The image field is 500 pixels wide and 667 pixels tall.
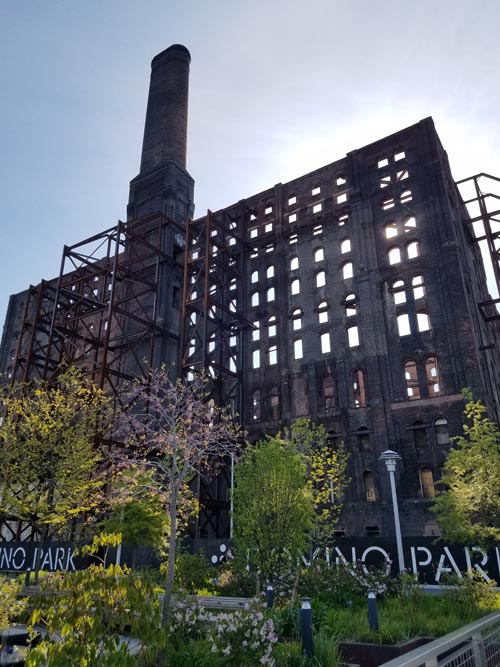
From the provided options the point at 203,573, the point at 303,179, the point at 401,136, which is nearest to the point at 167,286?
the point at 303,179

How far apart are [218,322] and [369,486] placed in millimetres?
16217

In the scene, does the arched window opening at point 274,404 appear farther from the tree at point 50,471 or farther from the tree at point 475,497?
the tree at point 475,497

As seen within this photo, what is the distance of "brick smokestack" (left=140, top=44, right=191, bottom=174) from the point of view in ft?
163

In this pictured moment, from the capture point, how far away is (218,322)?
38562 mm

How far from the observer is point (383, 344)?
33125mm

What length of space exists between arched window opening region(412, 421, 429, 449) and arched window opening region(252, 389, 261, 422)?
11.5m

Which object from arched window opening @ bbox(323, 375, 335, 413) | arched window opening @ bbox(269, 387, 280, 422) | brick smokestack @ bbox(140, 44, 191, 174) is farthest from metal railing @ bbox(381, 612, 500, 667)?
brick smokestack @ bbox(140, 44, 191, 174)

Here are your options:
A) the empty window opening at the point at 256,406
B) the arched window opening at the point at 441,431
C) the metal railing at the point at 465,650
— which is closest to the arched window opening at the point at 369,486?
the arched window opening at the point at 441,431

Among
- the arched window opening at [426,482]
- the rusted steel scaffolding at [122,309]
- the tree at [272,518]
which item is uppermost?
the rusted steel scaffolding at [122,309]

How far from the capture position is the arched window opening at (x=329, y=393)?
3459cm

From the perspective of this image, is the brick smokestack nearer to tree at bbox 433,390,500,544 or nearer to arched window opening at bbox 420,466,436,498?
arched window opening at bbox 420,466,436,498

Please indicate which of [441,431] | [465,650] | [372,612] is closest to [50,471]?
[372,612]

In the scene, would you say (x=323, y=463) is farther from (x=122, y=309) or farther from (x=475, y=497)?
(x=122, y=309)

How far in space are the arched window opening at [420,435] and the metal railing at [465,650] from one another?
25305mm
